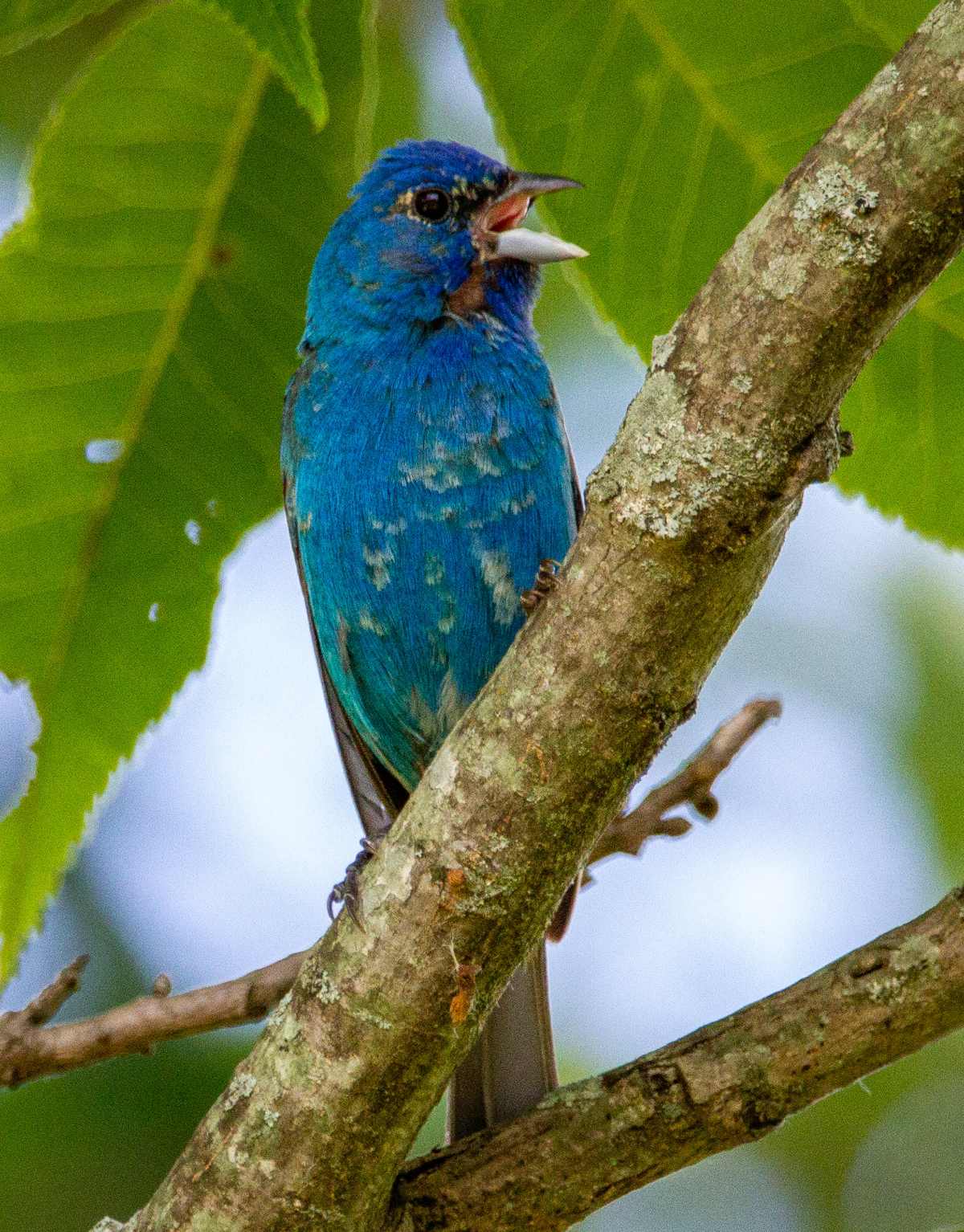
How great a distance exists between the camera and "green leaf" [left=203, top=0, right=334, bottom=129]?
1.88 m

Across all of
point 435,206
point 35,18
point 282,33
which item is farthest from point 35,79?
point 282,33

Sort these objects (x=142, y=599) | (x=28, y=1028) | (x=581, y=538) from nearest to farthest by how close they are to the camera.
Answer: (x=581, y=538) < (x=142, y=599) < (x=28, y=1028)

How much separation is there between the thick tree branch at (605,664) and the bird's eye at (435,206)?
2.83 m

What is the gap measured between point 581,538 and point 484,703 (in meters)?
0.30

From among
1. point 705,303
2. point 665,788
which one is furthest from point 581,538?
point 665,788

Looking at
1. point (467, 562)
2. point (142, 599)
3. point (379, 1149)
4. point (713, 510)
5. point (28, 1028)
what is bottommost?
point (379, 1149)

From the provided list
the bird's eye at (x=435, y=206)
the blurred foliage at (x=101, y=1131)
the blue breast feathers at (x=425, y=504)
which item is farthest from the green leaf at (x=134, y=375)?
the blurred foliage at (x=101, y=1131)

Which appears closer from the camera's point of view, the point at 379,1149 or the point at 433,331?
the point at 379,1149

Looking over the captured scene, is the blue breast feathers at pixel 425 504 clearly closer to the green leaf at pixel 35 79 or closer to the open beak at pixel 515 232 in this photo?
the open beak at pixel 515 232

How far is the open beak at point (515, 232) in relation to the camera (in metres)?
4.65

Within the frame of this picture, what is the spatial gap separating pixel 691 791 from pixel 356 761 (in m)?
1.51

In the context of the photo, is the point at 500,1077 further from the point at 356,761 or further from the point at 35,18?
the point at 35,18

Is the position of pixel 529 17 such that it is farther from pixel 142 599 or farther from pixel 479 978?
pixel 479 978

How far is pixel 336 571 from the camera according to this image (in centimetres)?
430
